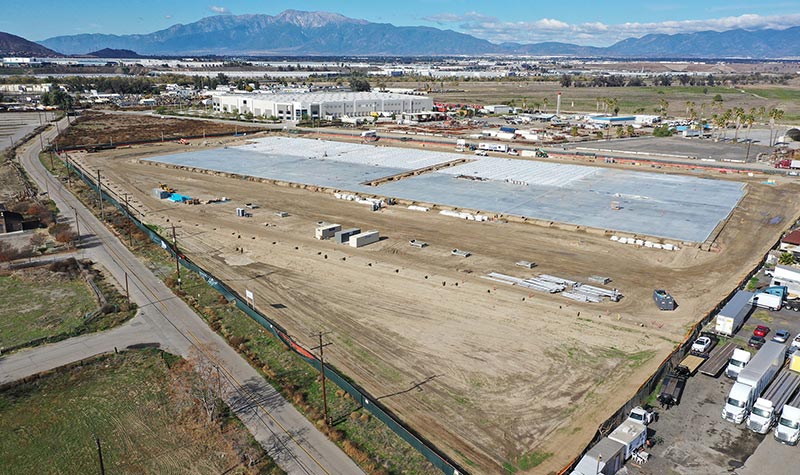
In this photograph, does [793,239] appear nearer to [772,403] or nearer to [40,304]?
[772,403]

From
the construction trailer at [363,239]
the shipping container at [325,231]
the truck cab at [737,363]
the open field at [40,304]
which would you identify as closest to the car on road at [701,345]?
the truck cab at [737,363]

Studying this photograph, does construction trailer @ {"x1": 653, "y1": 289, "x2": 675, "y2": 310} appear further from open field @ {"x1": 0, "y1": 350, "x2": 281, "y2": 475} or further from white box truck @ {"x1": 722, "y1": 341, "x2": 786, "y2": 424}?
open field @ {"x1": 0, "y1": 350, "x2": 281, "y2": 475}

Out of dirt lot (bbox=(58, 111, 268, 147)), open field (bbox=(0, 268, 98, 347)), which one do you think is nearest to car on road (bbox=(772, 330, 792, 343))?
open field (bbox=(0, 268, 98, 347))

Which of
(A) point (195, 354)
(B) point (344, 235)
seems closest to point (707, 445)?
(A) point (195, 354)

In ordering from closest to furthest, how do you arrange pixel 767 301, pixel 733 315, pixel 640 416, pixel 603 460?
pixel 603 460
pixel 640 416
pixel 733 315
pixel 767 301

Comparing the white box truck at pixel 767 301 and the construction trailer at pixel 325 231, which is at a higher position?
the construction trailer at pixel 325 231

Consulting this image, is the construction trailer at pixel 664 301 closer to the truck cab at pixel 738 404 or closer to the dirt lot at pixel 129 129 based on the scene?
the truck cab at pixel 738 404
